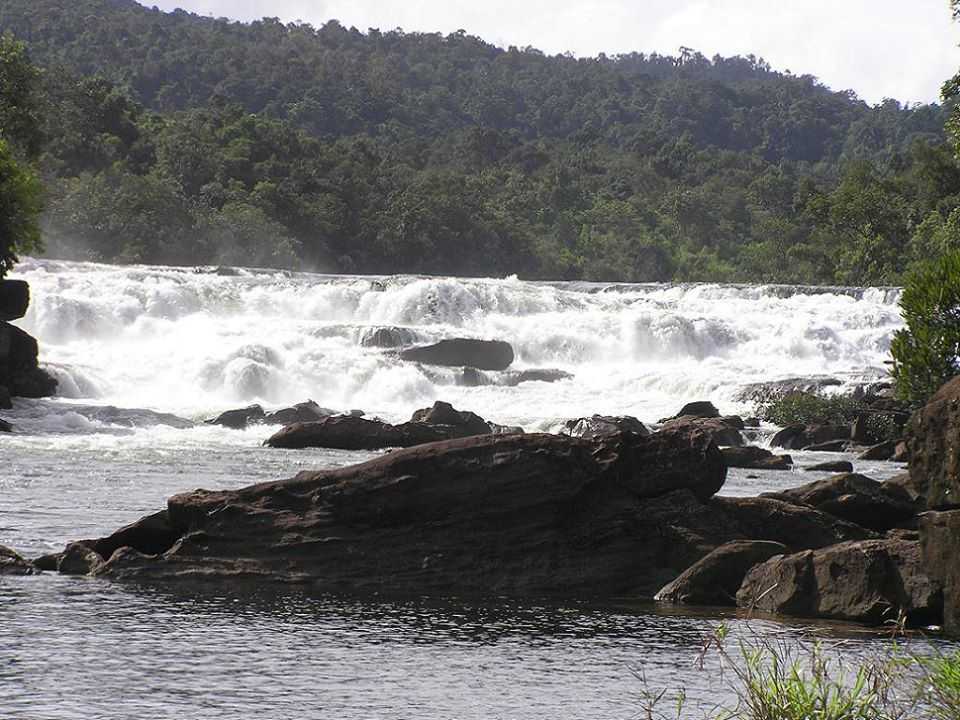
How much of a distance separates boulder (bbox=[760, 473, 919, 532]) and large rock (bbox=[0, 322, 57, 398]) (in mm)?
26246

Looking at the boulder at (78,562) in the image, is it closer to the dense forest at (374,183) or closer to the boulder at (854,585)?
the boulder at (854,585)

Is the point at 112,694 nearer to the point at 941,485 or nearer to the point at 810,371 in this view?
the point at 941,485

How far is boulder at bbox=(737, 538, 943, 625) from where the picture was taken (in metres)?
17.0

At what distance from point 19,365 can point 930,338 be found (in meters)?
24.8

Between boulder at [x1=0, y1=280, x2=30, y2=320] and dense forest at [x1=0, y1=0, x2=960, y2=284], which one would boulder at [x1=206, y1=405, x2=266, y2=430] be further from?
dense forest at [x1=0, y1=0, x2=960, y2=284]

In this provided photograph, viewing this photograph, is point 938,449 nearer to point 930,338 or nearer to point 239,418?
point 930,338

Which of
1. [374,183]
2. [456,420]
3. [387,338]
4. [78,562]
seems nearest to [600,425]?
[456,420]

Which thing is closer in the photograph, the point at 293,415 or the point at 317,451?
the point at 317,451

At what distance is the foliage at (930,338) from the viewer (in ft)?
103

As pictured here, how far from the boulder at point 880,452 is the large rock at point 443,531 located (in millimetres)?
20349

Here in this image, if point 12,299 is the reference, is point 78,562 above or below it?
below

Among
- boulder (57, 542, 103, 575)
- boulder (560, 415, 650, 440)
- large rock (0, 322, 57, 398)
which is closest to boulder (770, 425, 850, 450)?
boulder (560, 415, 650, 440)

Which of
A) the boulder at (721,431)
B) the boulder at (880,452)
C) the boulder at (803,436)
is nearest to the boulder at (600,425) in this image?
the boulder at (721,431)

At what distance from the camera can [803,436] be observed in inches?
1670
